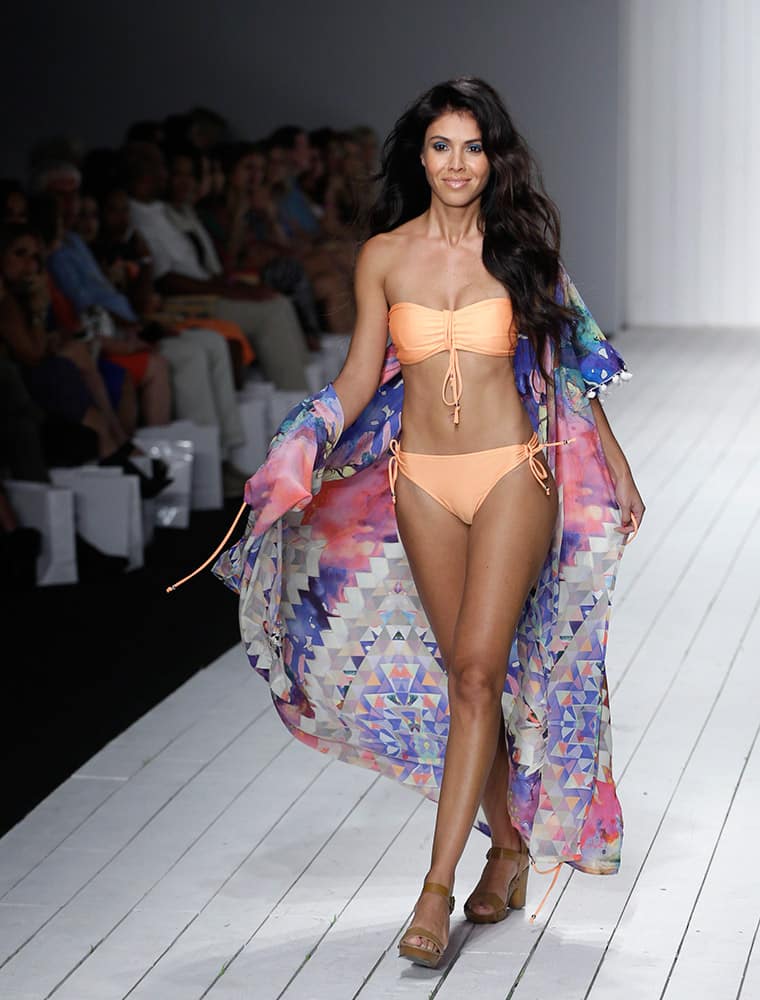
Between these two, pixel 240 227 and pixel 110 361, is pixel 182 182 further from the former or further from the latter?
pixel 110 361

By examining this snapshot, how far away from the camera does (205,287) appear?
6520 millimetres

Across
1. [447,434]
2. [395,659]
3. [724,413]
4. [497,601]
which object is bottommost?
[724,413]

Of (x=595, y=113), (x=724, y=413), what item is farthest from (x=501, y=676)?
(x=595, y=113)

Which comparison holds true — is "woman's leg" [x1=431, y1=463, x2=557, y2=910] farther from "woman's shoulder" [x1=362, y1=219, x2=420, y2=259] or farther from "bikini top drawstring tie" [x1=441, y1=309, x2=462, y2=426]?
"woman's shoulder" [x1=362, y1=219, x2=420, y2=259]

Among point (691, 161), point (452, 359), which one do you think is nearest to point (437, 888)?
point (452, 359)

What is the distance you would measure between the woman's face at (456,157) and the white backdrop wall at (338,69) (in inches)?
276

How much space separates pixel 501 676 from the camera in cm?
245

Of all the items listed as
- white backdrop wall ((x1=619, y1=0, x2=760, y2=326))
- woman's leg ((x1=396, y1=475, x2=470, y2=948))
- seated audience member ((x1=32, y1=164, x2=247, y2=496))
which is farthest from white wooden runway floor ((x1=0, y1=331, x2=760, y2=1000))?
white backdrop wall ((x1=619, y1=0, x2=760, y2=326))

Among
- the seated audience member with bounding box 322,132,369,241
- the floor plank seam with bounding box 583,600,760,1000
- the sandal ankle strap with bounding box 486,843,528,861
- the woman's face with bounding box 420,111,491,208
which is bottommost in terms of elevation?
the floor plank seam with bounding box 583,600,760,1000

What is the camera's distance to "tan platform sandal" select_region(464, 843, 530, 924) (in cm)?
262

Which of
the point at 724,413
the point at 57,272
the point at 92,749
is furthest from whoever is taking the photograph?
the point at 724,413

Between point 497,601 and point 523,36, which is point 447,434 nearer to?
point 497,601

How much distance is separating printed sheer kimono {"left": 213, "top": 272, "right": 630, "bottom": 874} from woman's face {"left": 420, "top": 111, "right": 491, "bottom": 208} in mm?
205

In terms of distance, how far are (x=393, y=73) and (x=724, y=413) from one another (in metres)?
3.42
